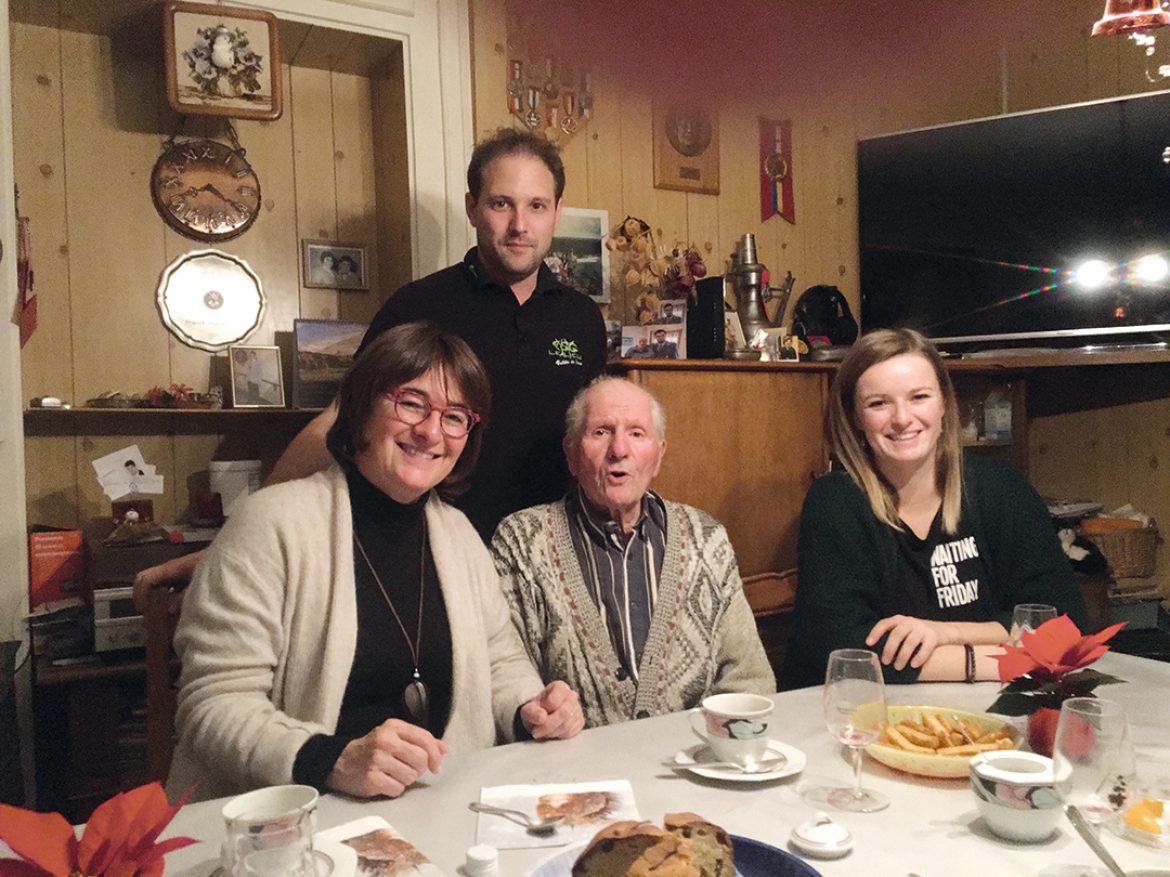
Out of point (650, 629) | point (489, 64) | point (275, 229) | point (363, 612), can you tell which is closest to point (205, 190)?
point (275, 229)

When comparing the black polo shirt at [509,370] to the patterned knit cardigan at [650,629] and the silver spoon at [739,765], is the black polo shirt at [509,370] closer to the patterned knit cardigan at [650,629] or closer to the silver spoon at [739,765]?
the patterned knit cardigan at [650,629]

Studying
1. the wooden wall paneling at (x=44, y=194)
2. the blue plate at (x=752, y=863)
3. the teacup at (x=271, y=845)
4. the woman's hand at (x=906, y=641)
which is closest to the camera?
the teacup at (x=271, y=845)

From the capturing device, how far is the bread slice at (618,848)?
87cm

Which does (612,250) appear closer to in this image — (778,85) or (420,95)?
(420,95)

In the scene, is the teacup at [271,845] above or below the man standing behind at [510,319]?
below

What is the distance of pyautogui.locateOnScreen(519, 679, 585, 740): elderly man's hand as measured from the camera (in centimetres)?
138

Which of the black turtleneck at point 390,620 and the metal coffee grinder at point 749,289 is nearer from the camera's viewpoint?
the black turtleneck at point 390,620

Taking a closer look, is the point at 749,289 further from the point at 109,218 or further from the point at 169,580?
the point at 169,580

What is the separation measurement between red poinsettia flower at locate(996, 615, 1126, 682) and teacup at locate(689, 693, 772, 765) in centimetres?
33

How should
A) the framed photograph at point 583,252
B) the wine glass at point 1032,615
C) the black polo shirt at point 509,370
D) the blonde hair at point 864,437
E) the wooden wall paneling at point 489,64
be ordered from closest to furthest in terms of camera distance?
the wine glass at point 1032,615
the blonde hair at point 864,437
the black polo shirt at point 509,370
the wooden wall paneling at point 489,64
the framed photograph at point 583,252

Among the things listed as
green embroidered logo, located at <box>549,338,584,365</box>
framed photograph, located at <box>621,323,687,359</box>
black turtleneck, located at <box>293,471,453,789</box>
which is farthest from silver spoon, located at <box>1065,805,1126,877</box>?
framed photograph, located at <box>621,323,687,359</box>

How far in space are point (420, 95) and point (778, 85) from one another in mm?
1520

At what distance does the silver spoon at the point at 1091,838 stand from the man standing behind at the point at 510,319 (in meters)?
1.39

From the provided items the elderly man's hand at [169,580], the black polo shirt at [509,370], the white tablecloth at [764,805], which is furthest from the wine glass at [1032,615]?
the elderly man's hand at [169,580]
